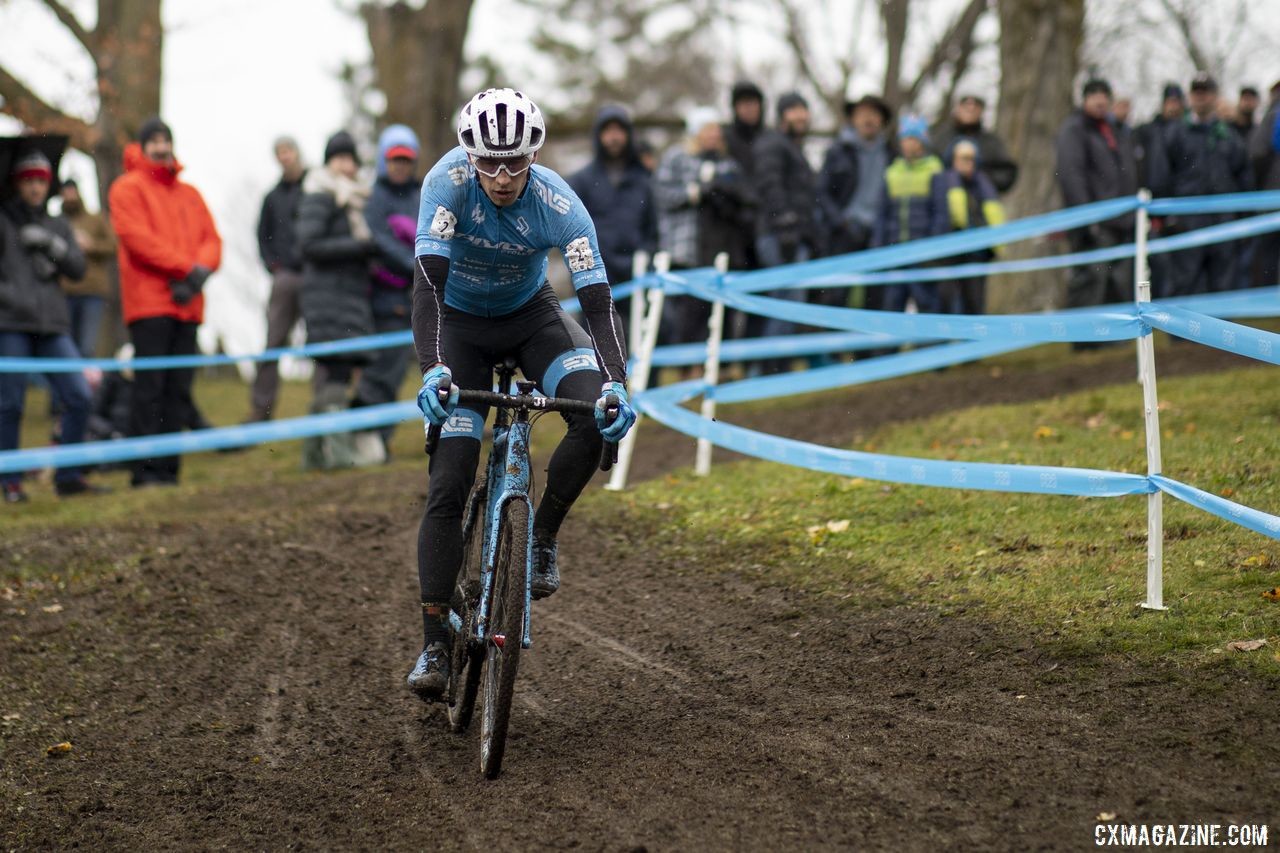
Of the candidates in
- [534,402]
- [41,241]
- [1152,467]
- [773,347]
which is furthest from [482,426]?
[41,241]

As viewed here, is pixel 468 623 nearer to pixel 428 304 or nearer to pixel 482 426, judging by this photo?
pixel 482 426

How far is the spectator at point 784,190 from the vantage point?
511 inches

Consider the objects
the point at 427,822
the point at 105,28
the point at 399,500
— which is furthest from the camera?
the point at 105,28

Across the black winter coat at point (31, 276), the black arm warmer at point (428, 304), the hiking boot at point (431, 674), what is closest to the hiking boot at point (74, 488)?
the black winter coat at point (31, 276)

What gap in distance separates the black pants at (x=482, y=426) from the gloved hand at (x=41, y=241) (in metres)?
6.91

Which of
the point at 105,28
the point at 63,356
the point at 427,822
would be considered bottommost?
the point at 427,822

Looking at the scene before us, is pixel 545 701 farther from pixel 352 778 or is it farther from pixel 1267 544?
pixel 1267 544

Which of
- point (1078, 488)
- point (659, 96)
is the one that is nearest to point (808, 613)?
point (1078, 488)

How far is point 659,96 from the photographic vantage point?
4803 centimetres

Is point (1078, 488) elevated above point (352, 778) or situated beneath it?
elevated above

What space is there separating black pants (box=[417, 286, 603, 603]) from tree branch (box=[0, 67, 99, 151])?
14.3 m

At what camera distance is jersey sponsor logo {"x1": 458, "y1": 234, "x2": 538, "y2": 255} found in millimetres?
5855

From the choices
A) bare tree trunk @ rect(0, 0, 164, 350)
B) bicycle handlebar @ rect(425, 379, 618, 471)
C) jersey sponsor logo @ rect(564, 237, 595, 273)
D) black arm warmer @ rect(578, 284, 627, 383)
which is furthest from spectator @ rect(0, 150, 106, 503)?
bicycle handlebar @ rect(425, 379, 618, 471)

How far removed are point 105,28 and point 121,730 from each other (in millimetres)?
15232
